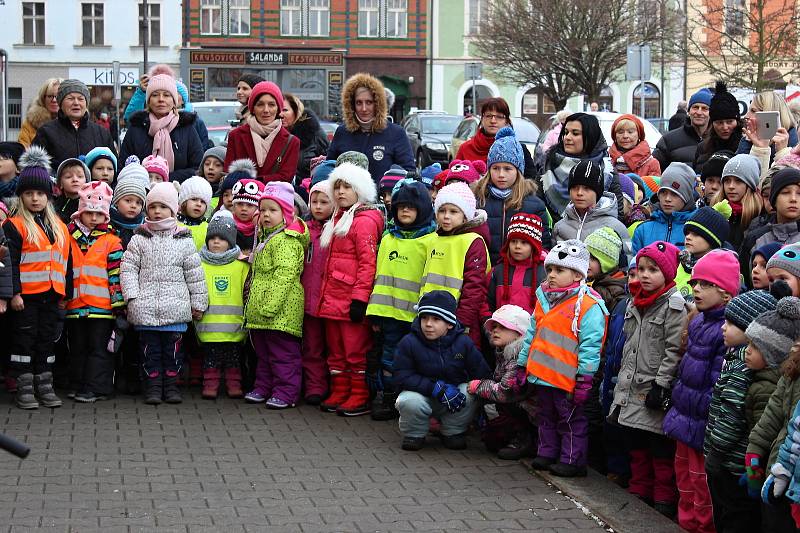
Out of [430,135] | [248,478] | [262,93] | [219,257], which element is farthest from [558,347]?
[430,135]

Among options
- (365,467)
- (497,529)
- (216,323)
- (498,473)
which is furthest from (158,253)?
(497,529)

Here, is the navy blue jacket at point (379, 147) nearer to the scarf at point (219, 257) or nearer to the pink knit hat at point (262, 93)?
the pink knit hat at point (262, 93)

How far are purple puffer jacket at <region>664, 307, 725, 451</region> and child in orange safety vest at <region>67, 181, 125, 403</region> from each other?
468 cm

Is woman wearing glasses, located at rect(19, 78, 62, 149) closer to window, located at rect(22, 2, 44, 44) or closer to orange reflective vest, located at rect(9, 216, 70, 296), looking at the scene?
orange reflective vest, located at rect(9, 216, 70, 296)

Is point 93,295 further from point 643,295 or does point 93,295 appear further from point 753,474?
point 753,474

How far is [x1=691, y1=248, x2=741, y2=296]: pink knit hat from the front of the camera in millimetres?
6684

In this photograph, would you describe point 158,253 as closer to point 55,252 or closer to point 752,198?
point 55,252

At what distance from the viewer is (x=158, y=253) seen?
9.52 metres

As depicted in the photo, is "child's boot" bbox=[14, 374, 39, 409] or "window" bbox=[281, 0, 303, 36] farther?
"window" bbox=[281, 0, 303, 36]

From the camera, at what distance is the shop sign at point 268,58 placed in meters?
54.8

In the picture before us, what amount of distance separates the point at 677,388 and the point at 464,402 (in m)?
1.84

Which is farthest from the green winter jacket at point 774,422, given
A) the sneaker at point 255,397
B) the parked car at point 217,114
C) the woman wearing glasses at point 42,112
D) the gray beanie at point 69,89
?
the parked car at point 217,114

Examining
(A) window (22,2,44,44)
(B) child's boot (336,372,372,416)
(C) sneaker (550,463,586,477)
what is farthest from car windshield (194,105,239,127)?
(A) window (22,2,44,44)

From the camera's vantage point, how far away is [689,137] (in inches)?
456
